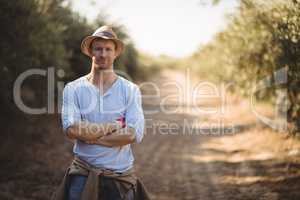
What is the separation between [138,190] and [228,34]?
1266cm

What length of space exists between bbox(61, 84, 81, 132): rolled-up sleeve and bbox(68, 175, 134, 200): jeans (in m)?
0.45

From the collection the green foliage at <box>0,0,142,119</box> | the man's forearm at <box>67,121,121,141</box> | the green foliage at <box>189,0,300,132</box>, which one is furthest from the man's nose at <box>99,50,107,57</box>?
the green foliage at <box>0,0,142,119</box>

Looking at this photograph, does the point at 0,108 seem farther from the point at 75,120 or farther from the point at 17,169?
the point at 75,120

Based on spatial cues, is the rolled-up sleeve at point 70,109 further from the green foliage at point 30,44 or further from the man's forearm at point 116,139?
the green foliage at point 30,44

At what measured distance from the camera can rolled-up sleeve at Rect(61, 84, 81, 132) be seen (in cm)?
399

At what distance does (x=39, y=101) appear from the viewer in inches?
490

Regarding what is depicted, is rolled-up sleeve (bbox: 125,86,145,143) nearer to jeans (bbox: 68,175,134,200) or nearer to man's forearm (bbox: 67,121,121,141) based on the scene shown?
man's forearm (bbox: 67,121,121,141)

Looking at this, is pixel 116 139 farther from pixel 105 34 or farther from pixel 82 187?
pixel 105 34

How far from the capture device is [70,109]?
399 cm

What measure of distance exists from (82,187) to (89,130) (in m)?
0.48

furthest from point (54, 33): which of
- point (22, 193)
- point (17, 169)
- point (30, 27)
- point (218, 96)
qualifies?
point (218, 96)

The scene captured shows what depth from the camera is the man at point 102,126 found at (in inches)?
155

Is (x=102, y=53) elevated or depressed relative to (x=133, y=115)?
elevated

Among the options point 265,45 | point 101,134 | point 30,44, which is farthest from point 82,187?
point 265,45
